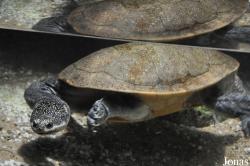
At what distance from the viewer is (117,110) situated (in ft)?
4.59

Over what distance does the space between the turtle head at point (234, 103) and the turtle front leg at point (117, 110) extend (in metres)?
0.28

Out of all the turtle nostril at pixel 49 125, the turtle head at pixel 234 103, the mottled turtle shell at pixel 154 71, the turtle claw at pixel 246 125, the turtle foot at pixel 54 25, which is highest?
the turtle foot at pixel 54 25

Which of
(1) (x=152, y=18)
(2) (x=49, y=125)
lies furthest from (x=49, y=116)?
(1) (x=152, y=18)

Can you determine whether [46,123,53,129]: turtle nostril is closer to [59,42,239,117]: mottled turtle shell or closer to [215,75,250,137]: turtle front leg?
[59,42,239,117]: mottled turtle shell

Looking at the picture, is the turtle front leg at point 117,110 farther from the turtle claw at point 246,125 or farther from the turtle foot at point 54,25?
the turtle claw at point 246,125

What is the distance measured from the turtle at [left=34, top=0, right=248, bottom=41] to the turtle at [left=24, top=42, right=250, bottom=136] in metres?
0.14

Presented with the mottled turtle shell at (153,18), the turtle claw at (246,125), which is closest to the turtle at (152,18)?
the mottled turtle shell at (153,18)

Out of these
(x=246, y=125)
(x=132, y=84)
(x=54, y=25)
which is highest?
(x=54, y=25)

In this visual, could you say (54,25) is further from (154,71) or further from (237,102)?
(237,102)

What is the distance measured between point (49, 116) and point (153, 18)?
2.15 ft

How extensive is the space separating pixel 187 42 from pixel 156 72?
242 millimetres

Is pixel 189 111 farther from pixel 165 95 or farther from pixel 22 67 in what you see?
pixel 22 67

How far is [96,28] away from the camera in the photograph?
1671mm

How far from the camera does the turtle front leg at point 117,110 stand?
4.35 ft
